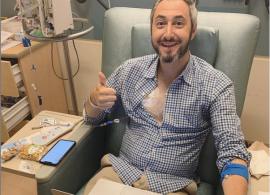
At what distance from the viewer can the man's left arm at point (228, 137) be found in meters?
1.09

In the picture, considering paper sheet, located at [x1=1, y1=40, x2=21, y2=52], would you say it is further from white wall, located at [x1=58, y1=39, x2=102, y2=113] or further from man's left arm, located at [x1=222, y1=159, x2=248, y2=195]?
man's left arm, located at [x1=222, y1=159, x2=248, y2=195]

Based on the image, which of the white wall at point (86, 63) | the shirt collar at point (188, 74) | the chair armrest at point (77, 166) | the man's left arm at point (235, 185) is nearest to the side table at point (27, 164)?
the chair armrest at point (77, 166)

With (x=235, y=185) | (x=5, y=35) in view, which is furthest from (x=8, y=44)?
(x=235, y=185)

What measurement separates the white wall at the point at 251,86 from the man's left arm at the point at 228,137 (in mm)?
821

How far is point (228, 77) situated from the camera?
1327mm

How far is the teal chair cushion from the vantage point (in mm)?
1343

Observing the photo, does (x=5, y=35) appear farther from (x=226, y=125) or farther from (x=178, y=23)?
(x=226, y=125)

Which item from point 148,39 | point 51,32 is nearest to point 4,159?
point 51,32

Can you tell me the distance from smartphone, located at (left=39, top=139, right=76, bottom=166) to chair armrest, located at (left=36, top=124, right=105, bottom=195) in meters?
0.02

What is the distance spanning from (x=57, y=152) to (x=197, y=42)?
703 millimetres

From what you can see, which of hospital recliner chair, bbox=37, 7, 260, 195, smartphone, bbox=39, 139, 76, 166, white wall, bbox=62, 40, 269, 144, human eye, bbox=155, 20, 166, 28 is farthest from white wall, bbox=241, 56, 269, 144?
smartphone, bbox=39, 139, 76, 166

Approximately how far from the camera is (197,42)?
4.51ft

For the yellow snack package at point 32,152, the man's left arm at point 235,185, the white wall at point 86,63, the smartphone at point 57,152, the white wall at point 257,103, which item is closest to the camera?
the man's left arm at point 235,185

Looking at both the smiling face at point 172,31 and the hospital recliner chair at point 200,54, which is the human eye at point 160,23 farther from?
the hospital recliner chair at point 200,54
